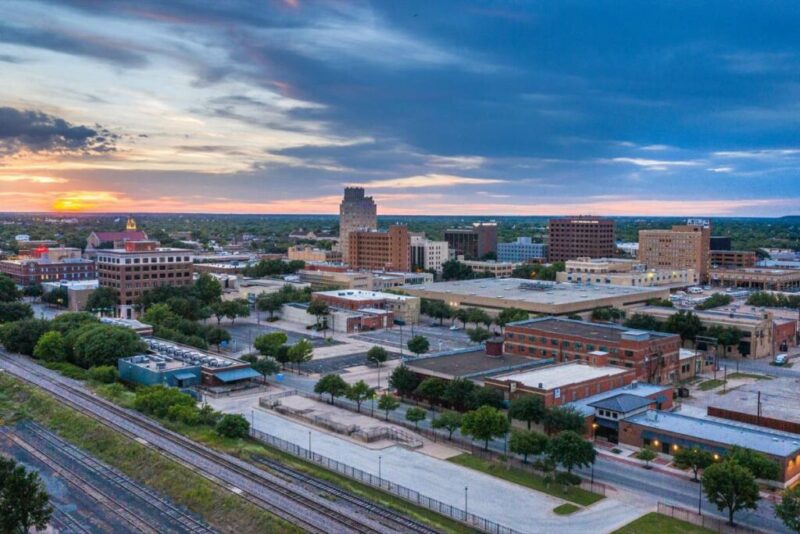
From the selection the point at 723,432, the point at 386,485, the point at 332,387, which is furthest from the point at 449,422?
the point at 723,432

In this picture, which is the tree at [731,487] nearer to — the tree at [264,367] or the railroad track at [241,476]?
the railroad track at [241,476]

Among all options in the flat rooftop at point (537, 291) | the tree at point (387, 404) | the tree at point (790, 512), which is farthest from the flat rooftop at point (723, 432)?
the flat rooftop at point (537, 291)

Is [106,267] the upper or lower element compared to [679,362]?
upper

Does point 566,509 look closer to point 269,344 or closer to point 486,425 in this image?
point 486,425

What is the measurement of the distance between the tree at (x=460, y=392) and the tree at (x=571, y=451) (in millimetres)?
14356

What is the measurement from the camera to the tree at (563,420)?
180 feet

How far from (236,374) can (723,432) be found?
4648 cm

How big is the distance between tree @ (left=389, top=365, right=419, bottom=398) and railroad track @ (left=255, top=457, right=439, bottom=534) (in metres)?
19.9

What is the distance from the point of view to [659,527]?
41.0m

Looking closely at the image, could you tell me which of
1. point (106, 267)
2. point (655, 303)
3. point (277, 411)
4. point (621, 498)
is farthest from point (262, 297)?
point (621, 498)

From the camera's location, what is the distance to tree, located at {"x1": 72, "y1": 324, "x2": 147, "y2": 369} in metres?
77.8

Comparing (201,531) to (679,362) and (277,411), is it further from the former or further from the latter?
(679,362)

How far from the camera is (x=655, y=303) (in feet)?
429

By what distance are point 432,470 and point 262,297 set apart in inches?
3221
